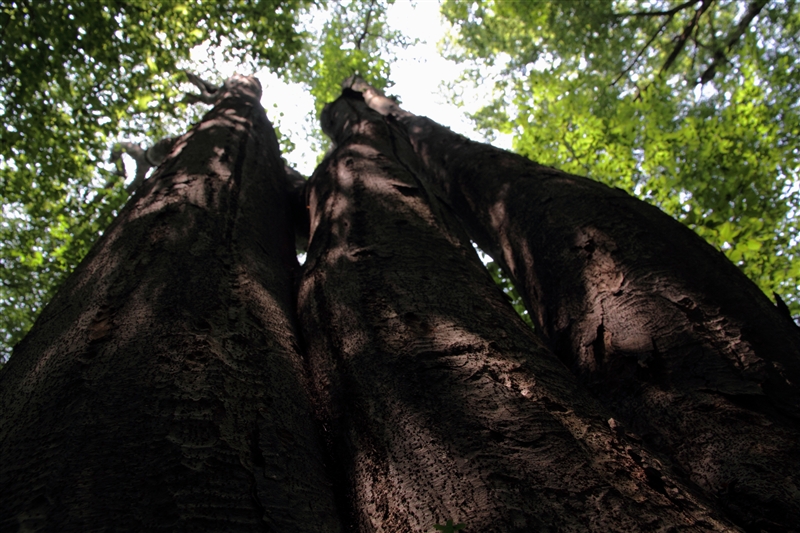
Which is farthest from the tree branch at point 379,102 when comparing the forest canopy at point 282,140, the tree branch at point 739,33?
the tree branch at point 739,33

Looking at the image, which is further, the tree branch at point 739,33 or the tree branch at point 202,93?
the tree branch at point 739,33

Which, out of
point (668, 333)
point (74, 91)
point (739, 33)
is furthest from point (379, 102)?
point (739, 33)

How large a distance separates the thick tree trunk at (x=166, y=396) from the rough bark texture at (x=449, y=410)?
5.4 inches

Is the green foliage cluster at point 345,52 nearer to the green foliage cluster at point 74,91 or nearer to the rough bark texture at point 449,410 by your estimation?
the green foliage cluster at point 74,91

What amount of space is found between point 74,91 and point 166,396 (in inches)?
257

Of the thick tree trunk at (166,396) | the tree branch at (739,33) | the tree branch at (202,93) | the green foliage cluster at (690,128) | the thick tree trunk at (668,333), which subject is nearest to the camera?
the thick tree trunk at (166,396)

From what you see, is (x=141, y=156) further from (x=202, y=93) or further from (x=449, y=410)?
(x=449, y=410)

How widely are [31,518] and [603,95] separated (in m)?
8.96

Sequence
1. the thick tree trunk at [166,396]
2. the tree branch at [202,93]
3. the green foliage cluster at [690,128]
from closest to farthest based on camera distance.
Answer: the thick tree trunk at [166,396]
the green foliage cluster at [690,128]
the tree branch at [202,93]

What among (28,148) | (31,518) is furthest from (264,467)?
(28,148)

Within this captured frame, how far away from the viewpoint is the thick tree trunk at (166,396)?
2.85ft

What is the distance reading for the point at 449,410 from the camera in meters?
1.11

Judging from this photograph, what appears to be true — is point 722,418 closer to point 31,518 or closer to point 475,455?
point 475,455

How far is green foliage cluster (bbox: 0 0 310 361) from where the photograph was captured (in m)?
4.81
